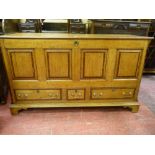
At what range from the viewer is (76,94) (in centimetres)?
184

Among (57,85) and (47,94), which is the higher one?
(57,85)

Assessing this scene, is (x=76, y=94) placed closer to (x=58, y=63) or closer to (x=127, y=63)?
(x=58, y=63)

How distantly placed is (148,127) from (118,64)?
77 centimetres

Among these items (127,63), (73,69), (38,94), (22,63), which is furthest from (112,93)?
(22,63)

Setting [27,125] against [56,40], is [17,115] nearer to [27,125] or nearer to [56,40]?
[27,125]

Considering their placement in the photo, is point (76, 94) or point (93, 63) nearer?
point (93, 63)

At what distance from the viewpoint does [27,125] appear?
1.71 meters

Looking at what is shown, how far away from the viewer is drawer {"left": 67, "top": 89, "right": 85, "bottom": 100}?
181 cm

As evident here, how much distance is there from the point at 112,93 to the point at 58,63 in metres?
0.74

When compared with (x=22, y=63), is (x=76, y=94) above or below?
below

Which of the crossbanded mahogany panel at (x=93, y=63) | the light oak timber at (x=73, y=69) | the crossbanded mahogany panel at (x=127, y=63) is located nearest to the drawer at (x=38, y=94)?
the light oak timber at (x=73, y=69)

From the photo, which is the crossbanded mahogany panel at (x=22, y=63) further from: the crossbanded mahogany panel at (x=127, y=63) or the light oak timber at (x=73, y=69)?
the crossbanded mahogany panel at (x=127, y=63)

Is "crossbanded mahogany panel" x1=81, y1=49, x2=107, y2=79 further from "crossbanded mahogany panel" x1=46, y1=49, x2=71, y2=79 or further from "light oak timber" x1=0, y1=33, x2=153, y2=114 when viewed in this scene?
"crossbanded mahogany panel" x1=46, y1=49, x2=71, y2=79
